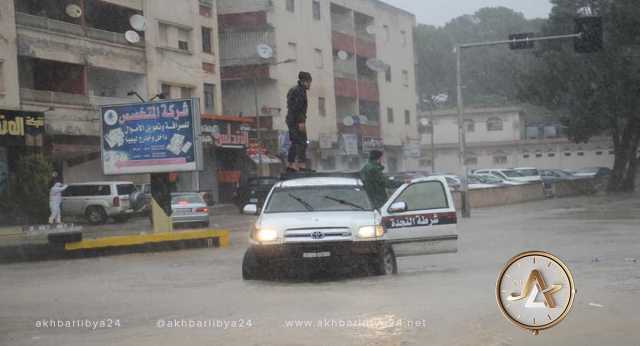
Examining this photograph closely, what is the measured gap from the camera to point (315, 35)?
5747 cm

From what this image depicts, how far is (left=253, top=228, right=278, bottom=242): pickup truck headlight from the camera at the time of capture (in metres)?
12.5

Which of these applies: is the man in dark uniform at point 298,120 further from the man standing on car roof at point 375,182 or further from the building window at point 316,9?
the building window at point 316,9

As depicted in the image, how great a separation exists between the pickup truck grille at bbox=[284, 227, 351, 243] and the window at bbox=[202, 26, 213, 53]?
1454 inches

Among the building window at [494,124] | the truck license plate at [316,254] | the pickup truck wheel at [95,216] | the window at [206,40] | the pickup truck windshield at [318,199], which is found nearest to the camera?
the truck license plate at [316,254]

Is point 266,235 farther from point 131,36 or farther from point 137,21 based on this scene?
point 137,21

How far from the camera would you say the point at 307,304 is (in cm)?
1013

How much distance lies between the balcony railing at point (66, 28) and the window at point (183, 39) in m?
3.69

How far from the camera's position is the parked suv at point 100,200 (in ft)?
119

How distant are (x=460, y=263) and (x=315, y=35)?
43405mm

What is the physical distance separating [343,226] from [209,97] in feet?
122

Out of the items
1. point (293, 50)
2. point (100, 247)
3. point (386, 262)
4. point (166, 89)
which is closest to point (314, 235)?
point (386, 262)

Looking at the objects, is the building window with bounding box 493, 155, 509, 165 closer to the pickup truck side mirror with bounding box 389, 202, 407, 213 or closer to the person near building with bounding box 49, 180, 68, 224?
the person near building with bounding box 49, 180, 68, 224

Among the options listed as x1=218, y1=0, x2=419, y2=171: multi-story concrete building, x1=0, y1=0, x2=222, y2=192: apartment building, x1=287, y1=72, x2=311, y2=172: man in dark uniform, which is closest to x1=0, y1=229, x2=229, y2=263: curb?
x1=287, y1=72, x2=311, y2=172: man in dark uniform

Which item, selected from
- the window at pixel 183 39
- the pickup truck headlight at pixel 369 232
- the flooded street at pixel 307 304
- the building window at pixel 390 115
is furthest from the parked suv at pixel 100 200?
the building window at pixel 390 115
